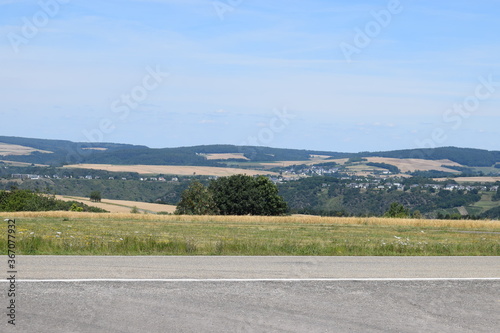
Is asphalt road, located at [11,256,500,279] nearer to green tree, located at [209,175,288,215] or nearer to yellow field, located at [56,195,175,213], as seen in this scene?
green tree, located at [209,175,288,215]

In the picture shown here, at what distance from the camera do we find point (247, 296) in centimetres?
932

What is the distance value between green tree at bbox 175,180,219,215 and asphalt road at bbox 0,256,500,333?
223 ft

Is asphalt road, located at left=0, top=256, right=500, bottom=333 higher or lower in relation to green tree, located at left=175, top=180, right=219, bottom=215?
higher

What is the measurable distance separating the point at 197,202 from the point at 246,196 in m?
7.15

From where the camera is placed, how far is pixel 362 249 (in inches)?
619

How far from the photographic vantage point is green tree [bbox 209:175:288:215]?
268 feet

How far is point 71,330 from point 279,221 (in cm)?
4733

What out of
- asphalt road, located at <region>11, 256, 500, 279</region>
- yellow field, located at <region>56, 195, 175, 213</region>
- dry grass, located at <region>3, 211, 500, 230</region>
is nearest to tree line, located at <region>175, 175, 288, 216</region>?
yellow field, located at <region>56, 195, 175, 213</region>

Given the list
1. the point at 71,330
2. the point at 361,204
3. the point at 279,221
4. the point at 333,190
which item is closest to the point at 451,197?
the point at 361,204

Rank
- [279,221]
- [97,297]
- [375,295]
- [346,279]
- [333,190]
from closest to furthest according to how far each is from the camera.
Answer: [97,297] → [375,295] → [346,279] → [279,221] → [333,190]

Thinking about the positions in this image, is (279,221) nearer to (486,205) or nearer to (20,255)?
(20,255)

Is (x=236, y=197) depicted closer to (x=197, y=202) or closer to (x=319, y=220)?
(x=197, y=202)

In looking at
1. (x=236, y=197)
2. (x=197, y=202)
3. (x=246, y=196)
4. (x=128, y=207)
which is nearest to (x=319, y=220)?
(x=246, y=196)

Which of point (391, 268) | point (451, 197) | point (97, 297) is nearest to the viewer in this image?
point (97, 297)
